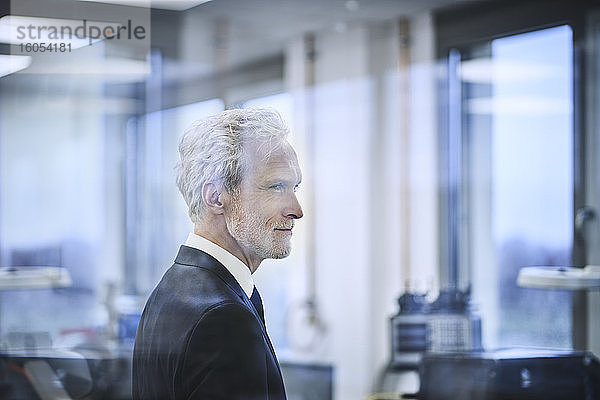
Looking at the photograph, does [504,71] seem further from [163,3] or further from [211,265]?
[211,265]

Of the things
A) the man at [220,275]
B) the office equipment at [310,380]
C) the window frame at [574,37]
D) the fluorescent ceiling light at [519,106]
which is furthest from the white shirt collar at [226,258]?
the fluorescent ceiling light at [519,106]

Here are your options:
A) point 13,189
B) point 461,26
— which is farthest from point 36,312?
point 461,26

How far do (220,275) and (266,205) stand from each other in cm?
10

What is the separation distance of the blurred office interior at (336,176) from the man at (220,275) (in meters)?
0.06

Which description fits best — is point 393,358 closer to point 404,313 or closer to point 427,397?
point 404,313

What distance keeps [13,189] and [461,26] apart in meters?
0.96

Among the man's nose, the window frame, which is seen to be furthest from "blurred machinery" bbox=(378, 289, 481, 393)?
the man's nose

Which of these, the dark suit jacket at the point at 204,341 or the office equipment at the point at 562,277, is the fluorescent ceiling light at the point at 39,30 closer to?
the dark suit jacket at the point at 204,341

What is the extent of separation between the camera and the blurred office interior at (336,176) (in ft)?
3.49

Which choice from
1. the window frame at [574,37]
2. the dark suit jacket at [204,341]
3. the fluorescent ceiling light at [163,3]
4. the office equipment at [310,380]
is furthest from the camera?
the window frame at [574,37]

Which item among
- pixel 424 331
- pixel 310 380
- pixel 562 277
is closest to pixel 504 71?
pixel 562 277

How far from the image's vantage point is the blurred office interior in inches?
41.8

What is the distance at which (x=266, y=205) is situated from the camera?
95 cm

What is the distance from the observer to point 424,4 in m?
1.58
